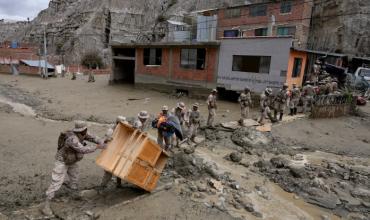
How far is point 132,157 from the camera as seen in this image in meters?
5.84

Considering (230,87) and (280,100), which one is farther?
(230,87)

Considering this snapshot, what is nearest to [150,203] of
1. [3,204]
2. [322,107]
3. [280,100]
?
[3,204]

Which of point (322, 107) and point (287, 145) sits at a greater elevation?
point (322, 107)

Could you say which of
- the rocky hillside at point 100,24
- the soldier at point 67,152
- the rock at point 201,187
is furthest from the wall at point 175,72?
the rocky hillside at point 100,24

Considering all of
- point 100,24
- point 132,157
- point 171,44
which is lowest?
point 132,157

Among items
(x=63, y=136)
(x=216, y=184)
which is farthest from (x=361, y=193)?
(x=63, y=136)

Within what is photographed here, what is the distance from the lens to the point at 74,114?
16625 millimetres

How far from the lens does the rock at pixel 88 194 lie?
21.0 feet

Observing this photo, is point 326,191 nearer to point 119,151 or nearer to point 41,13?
point 119,151

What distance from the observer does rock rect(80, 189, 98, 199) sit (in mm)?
6387

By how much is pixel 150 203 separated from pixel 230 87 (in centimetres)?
1528

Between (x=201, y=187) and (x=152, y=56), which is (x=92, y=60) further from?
(x=201, y=187)

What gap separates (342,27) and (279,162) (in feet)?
113

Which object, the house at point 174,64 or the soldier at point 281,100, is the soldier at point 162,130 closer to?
the soldier at point 281,100
